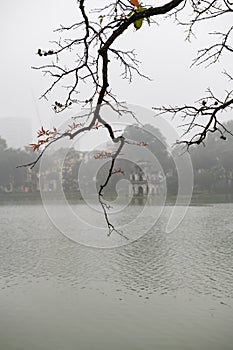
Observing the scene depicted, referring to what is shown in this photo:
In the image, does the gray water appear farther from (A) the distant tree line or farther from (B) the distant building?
(A) the distant tree line

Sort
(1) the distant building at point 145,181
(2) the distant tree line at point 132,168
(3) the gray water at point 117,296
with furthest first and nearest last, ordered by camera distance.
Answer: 1. (2) the distant tree line at point 132,168
2. (1) the distant building at point 145,181
3. (3) the gray water at point 117,296

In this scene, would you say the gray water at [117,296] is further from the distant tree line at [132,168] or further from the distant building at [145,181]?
the distant tree line at [132,168]

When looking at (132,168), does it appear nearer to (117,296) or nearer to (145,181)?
(145,181)

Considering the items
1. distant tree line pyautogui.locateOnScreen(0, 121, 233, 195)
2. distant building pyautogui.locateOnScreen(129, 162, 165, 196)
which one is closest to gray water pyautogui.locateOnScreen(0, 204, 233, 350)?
distant building pyautogui.locateOnScreen(129, 162, 165, 196)

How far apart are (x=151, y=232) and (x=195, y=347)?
6.42 m

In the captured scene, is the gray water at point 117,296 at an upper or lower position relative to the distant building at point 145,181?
lower

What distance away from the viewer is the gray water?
3475mm

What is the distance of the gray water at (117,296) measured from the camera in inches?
137

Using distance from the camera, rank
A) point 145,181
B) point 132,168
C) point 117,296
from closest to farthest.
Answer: point 117,296
point 145,181
point 132,168

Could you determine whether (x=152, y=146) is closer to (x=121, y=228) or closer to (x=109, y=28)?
(x=121, y=228)

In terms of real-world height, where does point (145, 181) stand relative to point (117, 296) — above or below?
above

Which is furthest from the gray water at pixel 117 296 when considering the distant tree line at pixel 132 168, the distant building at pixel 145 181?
the distant tree line at pixel 132 168

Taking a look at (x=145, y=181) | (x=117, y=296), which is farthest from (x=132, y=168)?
(x=117, y=296)

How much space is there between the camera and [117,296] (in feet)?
15.0
